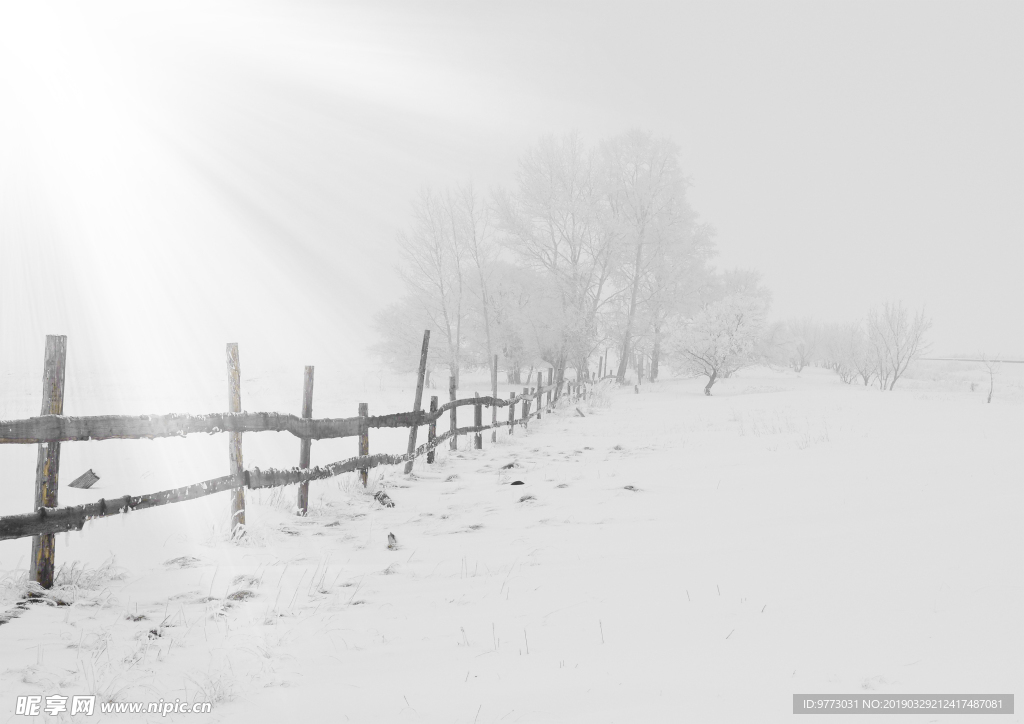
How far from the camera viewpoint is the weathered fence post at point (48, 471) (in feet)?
9.98

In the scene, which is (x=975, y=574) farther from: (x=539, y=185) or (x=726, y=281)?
(x=726, y=281)

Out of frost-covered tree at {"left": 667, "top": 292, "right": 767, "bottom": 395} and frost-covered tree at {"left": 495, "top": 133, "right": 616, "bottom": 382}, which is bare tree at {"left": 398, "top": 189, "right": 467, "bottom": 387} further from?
frost-covered tree at {"left": 667, "top": 292, "right": 767, "bottom": 395}

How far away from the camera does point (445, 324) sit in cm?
2622

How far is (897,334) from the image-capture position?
30.0 metres

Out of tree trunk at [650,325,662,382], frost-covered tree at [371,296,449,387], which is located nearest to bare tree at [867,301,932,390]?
tree trunk at [650,325,662,382]

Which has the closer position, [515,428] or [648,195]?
[515,428]

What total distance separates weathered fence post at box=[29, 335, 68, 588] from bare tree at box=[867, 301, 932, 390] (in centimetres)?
3505

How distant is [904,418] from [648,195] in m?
18.3

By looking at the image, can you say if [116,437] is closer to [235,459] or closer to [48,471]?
[48,471]

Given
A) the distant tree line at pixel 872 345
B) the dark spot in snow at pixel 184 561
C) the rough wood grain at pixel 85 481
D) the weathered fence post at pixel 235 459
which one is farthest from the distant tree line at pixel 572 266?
the dark spot in snow at pixel 184 561

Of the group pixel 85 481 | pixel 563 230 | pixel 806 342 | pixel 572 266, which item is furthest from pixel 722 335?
pixel 806 342

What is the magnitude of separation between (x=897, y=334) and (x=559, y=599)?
35132 mm

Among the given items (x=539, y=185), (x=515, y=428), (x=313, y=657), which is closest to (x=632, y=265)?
(x=539, y=185)

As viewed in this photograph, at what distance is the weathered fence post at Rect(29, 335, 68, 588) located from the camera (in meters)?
3.04
